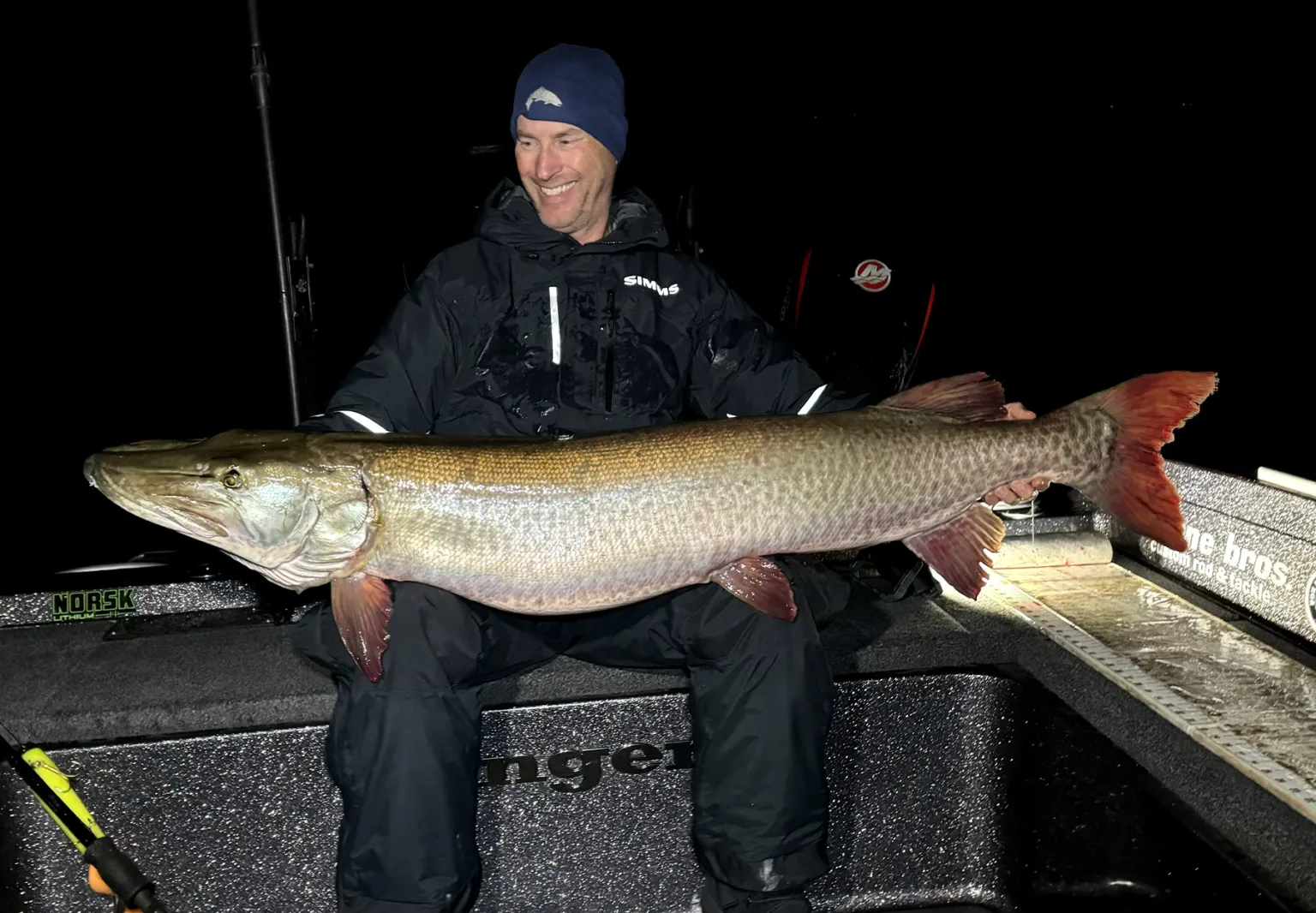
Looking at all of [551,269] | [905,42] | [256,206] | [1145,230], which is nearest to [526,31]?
[905,42]

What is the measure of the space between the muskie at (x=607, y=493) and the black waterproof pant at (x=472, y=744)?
0.07 metres

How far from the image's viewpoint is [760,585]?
196cm

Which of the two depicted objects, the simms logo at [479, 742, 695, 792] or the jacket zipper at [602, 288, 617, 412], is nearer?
the simms logo at [479, 742, 695, 792]

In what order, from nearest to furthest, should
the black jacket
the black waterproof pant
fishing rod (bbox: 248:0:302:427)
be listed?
the black waterproof pant → the black jacket → fishing rod (bbox: 248:0:302:427)

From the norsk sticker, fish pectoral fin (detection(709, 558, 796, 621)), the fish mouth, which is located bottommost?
the norsk sticker

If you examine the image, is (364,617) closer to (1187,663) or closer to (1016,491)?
(1016,491)

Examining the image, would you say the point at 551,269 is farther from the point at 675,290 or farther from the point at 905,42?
the point at 905,42

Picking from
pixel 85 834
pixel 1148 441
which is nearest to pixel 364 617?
pixel 85 834

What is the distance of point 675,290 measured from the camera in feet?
8.37

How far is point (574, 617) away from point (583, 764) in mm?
311

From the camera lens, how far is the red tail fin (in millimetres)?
2080

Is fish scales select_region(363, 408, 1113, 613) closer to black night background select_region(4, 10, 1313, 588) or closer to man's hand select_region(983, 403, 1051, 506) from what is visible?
man's hand select_region(983, 403, 1051, 506)

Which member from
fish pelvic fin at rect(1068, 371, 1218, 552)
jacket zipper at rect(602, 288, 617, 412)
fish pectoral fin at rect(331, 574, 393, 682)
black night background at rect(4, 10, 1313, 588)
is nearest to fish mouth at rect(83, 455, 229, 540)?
fish pectoral fin at rect(331, 574, 393, 682)

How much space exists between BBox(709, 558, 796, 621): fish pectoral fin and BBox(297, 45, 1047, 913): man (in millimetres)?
36
